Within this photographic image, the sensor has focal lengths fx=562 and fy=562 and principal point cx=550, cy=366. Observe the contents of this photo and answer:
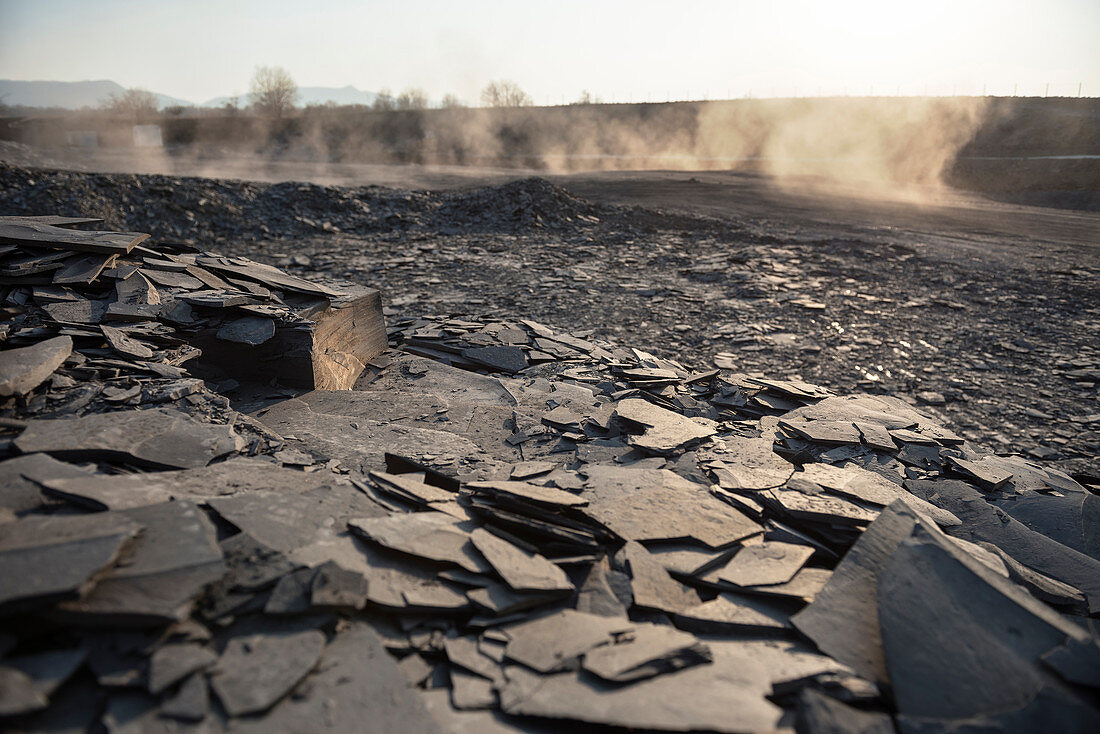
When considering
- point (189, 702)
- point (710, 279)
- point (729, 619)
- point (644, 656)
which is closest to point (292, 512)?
point (189, 702)

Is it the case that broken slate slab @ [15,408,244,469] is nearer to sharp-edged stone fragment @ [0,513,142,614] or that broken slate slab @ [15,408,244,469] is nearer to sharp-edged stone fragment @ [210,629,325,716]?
sharp-edged stone fragment @ [0,513,142,614]

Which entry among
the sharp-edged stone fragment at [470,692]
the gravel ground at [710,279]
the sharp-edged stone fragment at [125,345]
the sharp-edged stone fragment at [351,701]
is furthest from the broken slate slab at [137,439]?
the gravel ground at [710,279]

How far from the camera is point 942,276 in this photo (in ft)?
32.9

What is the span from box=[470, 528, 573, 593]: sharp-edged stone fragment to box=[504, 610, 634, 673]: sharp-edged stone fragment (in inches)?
4.7

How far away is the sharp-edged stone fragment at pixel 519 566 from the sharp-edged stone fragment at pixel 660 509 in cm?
49

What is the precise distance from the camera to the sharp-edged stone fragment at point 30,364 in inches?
121

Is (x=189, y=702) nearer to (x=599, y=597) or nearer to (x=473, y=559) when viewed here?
(x=473, y=559)

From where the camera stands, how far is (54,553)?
1.87m

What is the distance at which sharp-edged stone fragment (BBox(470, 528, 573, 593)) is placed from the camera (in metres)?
2.28

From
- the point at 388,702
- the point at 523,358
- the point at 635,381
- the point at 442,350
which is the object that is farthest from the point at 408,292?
the point at 388,702

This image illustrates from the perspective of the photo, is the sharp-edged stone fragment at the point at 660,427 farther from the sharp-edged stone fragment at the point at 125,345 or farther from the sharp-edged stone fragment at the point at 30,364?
the sharp-edged stone fragment at the point at 30,364

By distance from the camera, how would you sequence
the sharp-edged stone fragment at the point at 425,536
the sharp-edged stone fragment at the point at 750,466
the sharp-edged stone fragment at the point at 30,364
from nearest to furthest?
1. the sharp-edged stone fragment at the point at 425,536
2. the sharp-edged stone fragment at the point at 30,364
3. the sharp-edged stone fragment at the point at 750,466

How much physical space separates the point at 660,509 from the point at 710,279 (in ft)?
25.5

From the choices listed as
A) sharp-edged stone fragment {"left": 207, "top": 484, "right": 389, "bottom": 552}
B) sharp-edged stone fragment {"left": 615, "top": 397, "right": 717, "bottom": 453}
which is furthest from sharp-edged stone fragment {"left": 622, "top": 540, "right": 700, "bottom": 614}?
sharp-edged stone fragment {"left": 615, "top": 397, "right": 717, "bottom": 453}
